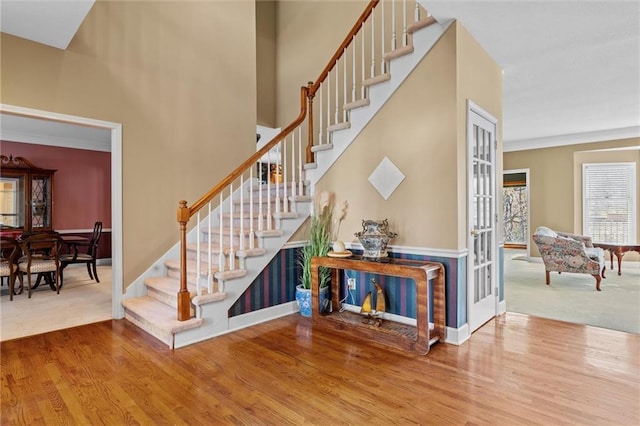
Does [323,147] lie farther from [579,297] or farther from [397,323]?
[579,297]

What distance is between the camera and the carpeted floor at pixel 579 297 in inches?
152

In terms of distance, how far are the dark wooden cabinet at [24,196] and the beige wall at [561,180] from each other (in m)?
10.5

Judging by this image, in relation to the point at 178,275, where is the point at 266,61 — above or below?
above

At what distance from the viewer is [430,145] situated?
10.8 ft

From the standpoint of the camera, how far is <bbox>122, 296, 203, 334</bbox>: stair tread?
10.2ft

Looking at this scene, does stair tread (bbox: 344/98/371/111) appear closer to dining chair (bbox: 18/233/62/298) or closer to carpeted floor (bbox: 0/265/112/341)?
carpeted floor (bbox: 0/265/112/341)

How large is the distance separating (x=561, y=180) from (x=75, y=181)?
35.0 ft

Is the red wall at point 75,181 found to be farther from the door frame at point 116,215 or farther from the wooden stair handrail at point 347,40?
the wooden stair handrail at point 347,40

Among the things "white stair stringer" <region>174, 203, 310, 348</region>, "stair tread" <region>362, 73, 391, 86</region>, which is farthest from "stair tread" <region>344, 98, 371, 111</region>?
"white stair stringer" <region>174, 203, 310, 348</region>

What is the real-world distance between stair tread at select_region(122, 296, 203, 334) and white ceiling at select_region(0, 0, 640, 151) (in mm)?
2728

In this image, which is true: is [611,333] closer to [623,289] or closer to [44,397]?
[623,289]

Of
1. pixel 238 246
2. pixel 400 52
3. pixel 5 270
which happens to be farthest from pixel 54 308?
pixel 400 52

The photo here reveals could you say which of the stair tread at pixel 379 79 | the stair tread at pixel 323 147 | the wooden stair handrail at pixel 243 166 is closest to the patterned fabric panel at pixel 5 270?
the wooden stair handrail at pixel 243 166

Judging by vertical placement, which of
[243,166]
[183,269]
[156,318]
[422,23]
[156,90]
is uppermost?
[422,23]
